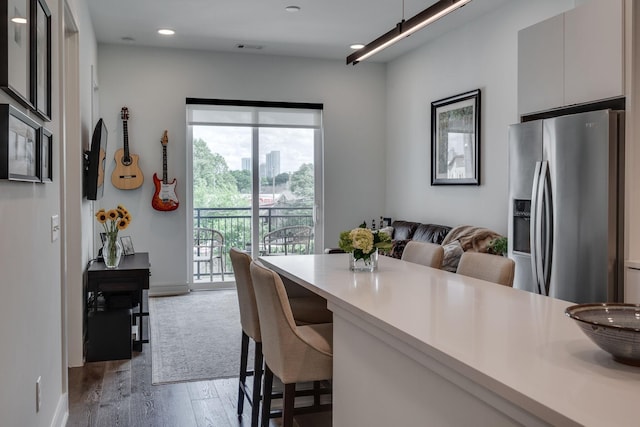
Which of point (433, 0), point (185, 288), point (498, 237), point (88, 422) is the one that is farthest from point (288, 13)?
point (88, 422)

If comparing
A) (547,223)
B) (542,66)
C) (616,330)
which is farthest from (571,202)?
(616,330)

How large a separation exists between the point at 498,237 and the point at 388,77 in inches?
134

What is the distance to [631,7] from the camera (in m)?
3.26

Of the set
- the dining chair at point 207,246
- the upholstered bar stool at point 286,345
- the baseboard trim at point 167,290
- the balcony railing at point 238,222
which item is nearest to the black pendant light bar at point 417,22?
the upholstered bar stool at point 286,345

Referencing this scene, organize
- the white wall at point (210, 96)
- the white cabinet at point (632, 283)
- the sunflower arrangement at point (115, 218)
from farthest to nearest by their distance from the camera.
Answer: the white wall at point (210, 96) < the sunflower arrangement at point (115, 218) < the white cabinet at point (632, 283)

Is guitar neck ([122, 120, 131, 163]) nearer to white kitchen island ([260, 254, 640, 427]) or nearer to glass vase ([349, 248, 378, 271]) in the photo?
glass vase ([349, 248, 378, 271])

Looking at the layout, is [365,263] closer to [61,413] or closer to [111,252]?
[61,413]

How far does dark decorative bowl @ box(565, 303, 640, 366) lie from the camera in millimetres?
1200

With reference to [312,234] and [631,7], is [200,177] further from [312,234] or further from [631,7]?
[631,7]

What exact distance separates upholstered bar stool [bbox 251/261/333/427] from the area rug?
164 cm

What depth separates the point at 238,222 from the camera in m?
7.28

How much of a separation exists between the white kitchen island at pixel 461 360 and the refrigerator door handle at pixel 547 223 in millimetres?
1312

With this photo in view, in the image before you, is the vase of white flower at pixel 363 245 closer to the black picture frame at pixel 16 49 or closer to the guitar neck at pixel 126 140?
the black picture frame at pixel 16 49

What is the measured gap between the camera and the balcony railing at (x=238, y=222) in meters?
7.16
